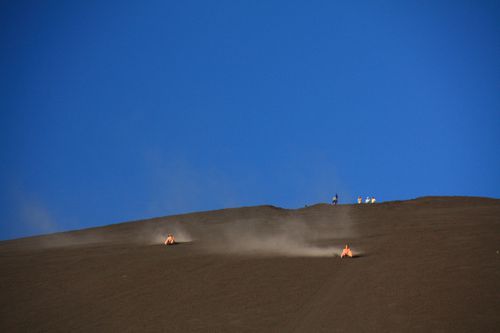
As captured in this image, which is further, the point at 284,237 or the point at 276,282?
the point at 284,237

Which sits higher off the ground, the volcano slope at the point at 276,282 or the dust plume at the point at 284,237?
the dust plume at the point at 284,237

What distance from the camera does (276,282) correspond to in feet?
55.5

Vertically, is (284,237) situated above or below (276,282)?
above

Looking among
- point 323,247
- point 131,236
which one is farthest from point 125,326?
point 131,236

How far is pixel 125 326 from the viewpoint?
13555mm

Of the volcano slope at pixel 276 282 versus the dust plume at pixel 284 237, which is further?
the dust plume at pixel 284 237

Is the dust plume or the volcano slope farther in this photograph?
the dust plume

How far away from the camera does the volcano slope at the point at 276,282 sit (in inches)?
507

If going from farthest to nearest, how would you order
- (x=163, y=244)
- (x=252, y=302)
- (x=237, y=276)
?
(x=163, y=244), (x=237, y=276), (x=252, y=302)

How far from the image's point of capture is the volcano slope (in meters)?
12.9

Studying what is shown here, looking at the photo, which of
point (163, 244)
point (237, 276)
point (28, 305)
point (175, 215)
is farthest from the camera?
Result: point (175, 215)

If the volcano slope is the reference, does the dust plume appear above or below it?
above

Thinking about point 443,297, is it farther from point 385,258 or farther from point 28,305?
point 28,305

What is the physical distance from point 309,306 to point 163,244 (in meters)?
16.5
